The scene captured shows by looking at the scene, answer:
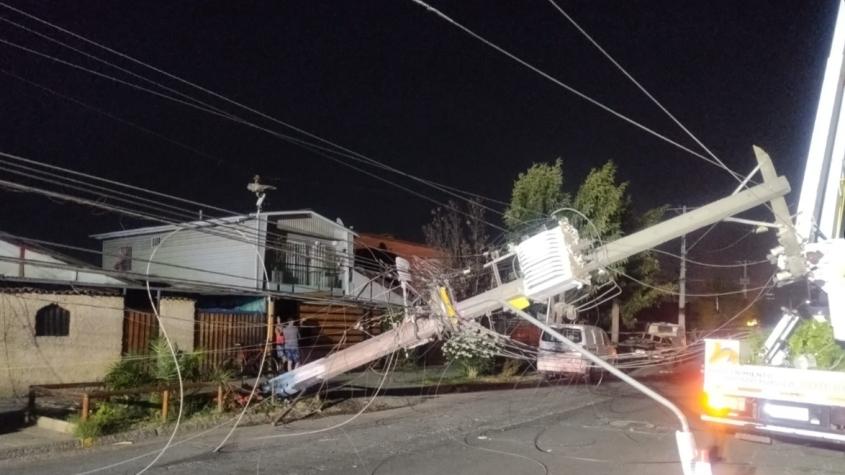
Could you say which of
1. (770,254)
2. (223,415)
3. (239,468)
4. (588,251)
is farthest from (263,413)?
(770,254)

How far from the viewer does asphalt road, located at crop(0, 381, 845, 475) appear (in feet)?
31.2

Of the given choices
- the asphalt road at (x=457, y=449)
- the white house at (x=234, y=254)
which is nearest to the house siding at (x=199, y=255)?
the white house at (x=234, y=254)

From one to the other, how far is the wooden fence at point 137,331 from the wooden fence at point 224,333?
1.32 meters

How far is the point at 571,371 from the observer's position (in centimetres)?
2125

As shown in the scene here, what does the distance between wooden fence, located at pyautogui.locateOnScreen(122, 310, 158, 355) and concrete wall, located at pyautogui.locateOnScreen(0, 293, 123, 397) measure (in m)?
0.21

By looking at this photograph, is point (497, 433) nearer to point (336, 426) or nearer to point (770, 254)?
point (336, 426)

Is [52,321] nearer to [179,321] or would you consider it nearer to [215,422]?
[179,321]

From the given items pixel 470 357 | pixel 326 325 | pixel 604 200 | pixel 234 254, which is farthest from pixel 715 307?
pixel 234 254

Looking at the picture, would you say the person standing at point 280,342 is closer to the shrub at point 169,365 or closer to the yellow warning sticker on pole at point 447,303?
the shrub at point 169,365

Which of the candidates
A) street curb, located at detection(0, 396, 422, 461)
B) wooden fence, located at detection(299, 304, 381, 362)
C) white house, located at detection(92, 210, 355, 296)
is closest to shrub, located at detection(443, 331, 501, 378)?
wooden fence, located at detection(299, 304, 381, 362)

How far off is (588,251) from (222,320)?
13.4 m

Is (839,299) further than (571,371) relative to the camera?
No

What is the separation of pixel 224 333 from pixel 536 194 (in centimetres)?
1028

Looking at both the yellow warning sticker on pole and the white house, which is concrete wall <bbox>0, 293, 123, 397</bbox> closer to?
the yellow warning sticker on pole
